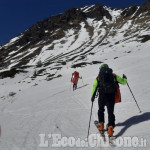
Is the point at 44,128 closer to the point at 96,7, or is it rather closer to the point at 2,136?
the point at 2,136

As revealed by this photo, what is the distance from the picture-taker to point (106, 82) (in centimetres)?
686

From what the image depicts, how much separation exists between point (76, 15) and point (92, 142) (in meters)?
191

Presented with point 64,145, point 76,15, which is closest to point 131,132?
point 64,145

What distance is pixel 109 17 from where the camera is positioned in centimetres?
17812

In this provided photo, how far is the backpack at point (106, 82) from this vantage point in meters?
6.83

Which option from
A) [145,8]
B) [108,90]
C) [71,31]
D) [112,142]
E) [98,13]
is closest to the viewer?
[112,142]

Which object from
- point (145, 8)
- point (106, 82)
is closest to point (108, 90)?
point (106, 82)

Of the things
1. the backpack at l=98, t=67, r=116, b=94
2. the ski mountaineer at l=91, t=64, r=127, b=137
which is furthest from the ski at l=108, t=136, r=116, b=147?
the backpack at l=98, t=67, r=116, b=94

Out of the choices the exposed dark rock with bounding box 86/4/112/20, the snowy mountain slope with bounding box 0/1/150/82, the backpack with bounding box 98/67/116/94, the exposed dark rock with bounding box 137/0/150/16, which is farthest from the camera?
the exposed dark rock with bounding box 86/4/112/20

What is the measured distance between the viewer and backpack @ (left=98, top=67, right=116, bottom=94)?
6.83m

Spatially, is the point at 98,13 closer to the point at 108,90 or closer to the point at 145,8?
the point at 145,8

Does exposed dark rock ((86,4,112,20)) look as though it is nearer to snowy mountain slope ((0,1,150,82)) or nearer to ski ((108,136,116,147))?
snowy mountain slope ((0,1,150,82))

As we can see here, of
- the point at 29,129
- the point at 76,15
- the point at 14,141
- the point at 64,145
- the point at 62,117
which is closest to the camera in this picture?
the point at 64,145

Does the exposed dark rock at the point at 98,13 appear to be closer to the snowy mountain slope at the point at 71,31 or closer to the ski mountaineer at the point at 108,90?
the snowy mountain slope at the point at 71,31
